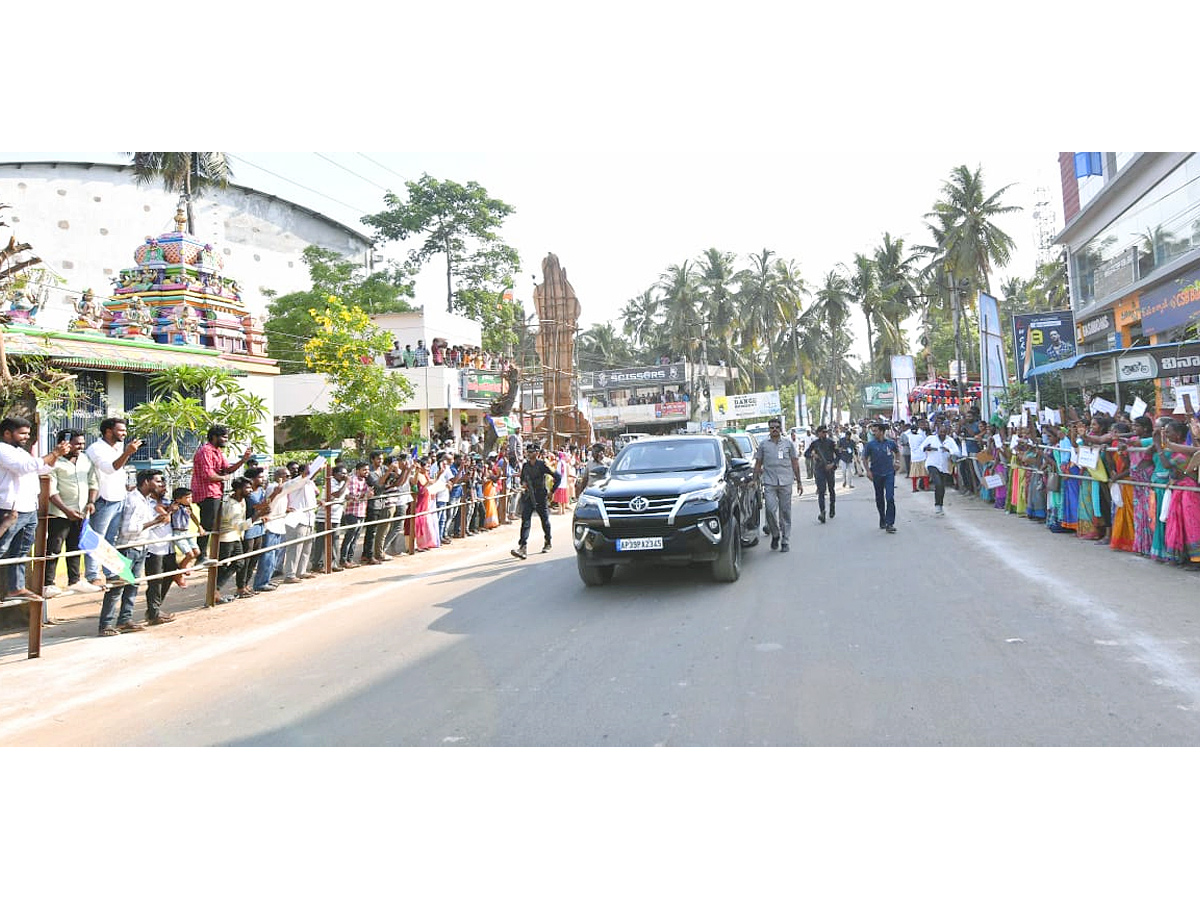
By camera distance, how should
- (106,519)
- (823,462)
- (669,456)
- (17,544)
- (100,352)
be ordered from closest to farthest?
(17,544)
(106,519)
(669,456)
(823,462)
(100,352)

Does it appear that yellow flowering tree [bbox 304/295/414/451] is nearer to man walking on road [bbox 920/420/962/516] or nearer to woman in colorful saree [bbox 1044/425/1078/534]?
man walking on road [bbox 920/420/962/516]

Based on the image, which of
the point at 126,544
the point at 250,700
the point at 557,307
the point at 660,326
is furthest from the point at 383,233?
the point at 250,700

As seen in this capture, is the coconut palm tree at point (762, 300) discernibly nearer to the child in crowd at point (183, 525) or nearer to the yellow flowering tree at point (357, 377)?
the yellow flowering tree at point (357, 377)

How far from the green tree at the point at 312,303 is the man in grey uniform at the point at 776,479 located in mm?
28417

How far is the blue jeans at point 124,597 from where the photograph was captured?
7844 millimetres

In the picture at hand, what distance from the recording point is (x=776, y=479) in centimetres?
1132

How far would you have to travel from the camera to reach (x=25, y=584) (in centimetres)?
743

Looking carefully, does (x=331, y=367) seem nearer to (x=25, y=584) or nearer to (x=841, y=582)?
(x=25, y=584)

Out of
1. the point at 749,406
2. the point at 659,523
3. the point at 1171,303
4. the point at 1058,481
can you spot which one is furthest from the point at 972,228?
the point at 659,523

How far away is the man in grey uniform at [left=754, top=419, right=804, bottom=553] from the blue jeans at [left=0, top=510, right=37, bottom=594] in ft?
27.7

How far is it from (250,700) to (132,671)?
5.54 ft

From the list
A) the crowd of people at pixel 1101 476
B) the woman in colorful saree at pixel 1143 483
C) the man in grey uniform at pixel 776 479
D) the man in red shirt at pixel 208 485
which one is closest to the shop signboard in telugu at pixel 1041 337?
the crowd of people at pixel 1101 476

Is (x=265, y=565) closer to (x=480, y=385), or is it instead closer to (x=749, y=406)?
(x=480, y=385)

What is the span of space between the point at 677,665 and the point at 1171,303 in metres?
21.0
